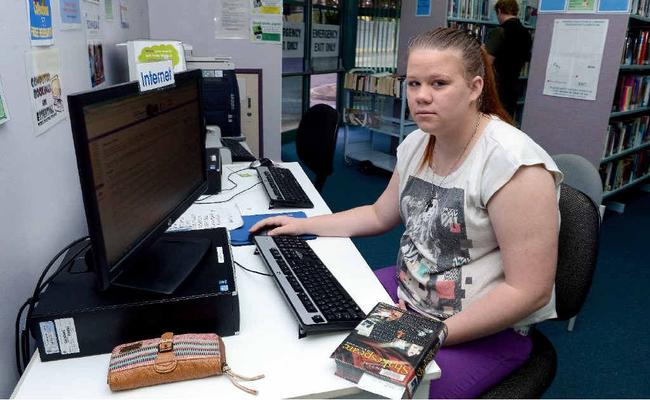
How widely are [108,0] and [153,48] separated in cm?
23

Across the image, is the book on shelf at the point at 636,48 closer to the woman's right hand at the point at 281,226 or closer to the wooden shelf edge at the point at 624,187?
the wooden shelf edge at the point at 624,187

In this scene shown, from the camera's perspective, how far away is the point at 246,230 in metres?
1.44

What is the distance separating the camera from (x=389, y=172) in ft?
16.0

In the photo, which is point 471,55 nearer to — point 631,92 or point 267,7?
point 267,7

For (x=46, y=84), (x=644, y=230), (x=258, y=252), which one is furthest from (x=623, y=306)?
(x=46, y=84)

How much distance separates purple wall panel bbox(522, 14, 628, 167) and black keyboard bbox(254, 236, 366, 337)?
119 inches

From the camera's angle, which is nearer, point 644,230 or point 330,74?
point 644,230

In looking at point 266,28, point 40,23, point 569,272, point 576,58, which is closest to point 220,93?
point 266,28

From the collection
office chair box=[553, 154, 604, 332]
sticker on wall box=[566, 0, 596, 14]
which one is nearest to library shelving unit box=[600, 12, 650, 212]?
sticker on wall box=[566, 0, 596, 14]

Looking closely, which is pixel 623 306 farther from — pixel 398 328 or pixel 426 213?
pixel 398 328

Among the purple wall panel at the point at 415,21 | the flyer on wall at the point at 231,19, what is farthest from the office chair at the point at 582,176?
the purple wall panel at the point at 415,21

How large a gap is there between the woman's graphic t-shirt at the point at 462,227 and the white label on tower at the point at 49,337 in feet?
2.67

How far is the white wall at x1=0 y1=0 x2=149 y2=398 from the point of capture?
3.01ft

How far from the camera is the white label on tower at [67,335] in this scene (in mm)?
849
